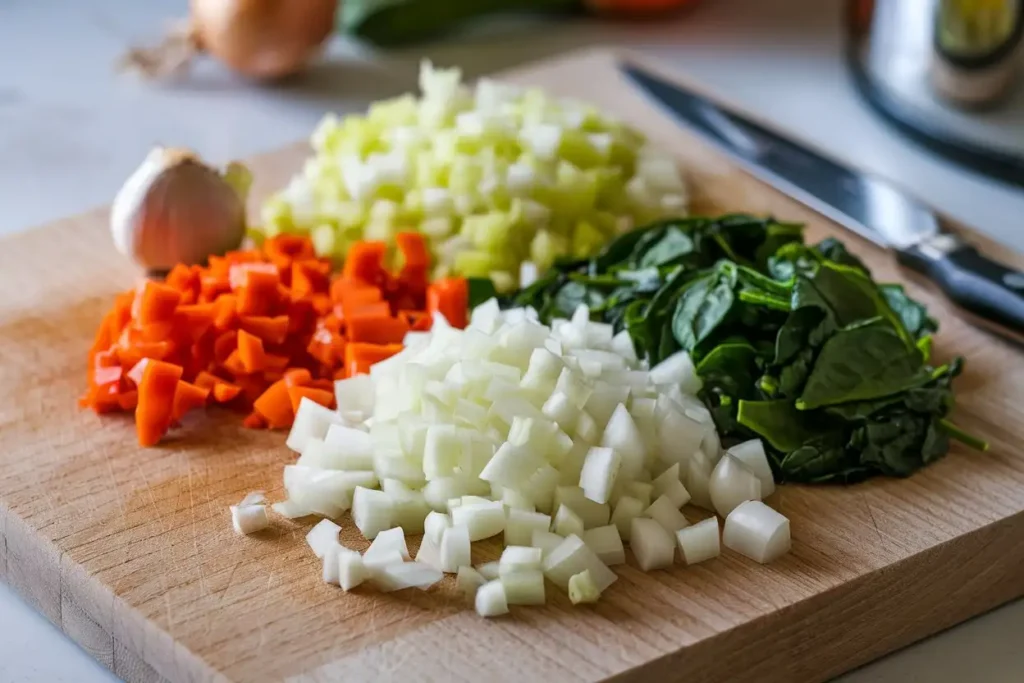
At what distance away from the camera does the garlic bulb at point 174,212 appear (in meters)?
2.16

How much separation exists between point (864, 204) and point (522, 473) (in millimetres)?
953

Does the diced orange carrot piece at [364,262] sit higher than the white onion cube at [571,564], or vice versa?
the diced orange carrot piece at [364,262]

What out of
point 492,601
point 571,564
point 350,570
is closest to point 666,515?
point 571,564

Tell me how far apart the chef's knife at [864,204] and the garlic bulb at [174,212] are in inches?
35.6

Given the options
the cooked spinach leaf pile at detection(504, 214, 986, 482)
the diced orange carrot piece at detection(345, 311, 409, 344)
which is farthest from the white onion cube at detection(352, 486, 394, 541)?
the cooked spinach leaf pile at detection(504, 214, 986, 482)

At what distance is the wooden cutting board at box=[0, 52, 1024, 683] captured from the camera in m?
1.54

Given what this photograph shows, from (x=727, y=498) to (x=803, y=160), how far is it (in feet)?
3.02

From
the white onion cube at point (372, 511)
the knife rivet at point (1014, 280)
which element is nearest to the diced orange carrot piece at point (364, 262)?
the white onion cube at point (372, 511)

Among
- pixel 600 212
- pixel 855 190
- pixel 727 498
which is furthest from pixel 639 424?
pixel 855 190

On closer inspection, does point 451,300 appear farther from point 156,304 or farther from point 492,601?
point 492,601

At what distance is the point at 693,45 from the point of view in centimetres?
343

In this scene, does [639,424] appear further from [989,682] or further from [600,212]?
[600,212]

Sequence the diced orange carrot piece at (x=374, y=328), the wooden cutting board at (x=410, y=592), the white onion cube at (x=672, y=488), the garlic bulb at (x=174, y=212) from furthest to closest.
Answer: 1. the garlic bulb at (x=174, y=212)
2. the diced orange carrot piece at (x=374, y=328)
3. the white onion cube at (x=672, y=488)
4. the wooden cutting board at (x=410, y=592)

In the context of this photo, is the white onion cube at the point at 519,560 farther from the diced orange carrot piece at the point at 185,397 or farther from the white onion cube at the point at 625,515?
the diced orange carrot piece at the point at 185,397
